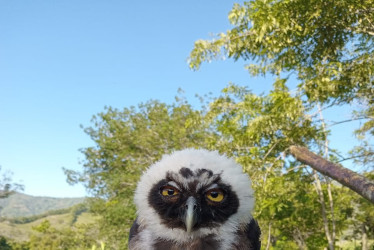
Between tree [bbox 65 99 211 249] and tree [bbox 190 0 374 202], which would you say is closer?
tree [bbox 190 0 374 202]

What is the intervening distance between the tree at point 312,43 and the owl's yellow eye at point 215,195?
458cm

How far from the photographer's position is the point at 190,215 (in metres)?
1.93

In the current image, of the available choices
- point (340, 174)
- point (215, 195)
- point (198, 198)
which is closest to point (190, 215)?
point (198, 198)

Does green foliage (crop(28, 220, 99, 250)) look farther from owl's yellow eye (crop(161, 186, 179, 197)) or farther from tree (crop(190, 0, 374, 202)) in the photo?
owl's yellow eye (crop(161, 186, 179, 197))

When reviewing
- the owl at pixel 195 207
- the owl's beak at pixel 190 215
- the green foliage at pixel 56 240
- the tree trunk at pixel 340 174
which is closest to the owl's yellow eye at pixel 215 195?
the owl at pixel 195 207

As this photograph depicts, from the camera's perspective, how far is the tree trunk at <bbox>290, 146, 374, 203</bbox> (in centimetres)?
559

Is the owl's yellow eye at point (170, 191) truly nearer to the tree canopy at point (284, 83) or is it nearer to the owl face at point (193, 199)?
the owl face at point (193, 199)

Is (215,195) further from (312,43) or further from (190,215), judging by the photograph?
(312,43)

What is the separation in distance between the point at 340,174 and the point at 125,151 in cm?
→ 2146

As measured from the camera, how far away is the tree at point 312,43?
6617mm

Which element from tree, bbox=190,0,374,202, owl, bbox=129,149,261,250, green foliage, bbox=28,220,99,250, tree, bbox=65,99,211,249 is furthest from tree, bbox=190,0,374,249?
green foliage, bbox=28,220,99,250

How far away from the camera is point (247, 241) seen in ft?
7.22

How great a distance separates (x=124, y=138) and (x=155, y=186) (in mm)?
24969

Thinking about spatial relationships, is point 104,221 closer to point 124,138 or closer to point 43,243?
point 124,138
